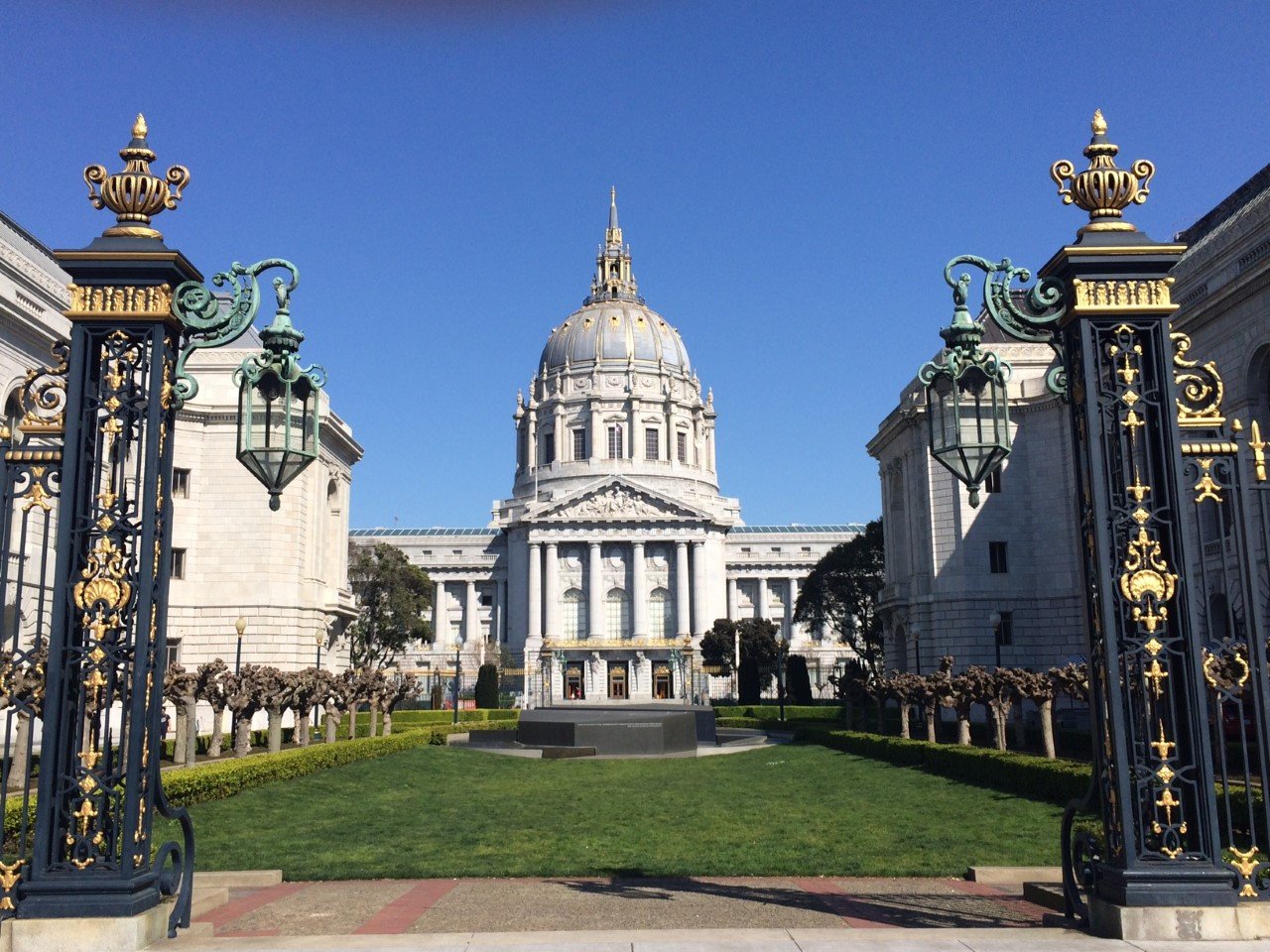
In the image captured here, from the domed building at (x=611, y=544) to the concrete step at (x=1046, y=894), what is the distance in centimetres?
8093

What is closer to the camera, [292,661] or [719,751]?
[719,751]

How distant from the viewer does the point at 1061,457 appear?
48.2 meters

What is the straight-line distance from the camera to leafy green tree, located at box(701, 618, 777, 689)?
292ft

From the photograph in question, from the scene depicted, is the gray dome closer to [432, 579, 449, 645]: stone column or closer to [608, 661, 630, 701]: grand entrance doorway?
[432, 579, 449, 645]: stone column

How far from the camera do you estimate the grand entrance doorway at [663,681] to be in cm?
10088

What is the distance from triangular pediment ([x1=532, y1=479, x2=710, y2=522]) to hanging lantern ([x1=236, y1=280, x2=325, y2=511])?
94.7m

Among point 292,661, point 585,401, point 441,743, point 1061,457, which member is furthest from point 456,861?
point 585,401

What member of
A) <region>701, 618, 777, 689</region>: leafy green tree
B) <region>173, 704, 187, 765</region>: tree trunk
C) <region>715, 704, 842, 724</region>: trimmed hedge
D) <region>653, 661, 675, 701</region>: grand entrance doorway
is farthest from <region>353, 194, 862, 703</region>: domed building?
<region>173, 704, 187, 765</region>: tree trunk

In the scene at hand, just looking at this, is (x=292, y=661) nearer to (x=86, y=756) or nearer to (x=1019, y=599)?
(x=1019, y=599)

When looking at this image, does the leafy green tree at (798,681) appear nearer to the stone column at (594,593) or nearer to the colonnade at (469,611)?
the stone column at (594,593)

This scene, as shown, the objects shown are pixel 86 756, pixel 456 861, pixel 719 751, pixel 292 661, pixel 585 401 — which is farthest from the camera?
pixel 585 401

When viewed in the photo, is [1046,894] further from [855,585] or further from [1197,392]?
[855,585]

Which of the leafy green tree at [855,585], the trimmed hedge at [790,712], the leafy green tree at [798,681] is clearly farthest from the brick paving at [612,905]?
the leafy green tree at [798,681]

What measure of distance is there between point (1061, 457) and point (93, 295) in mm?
44042
